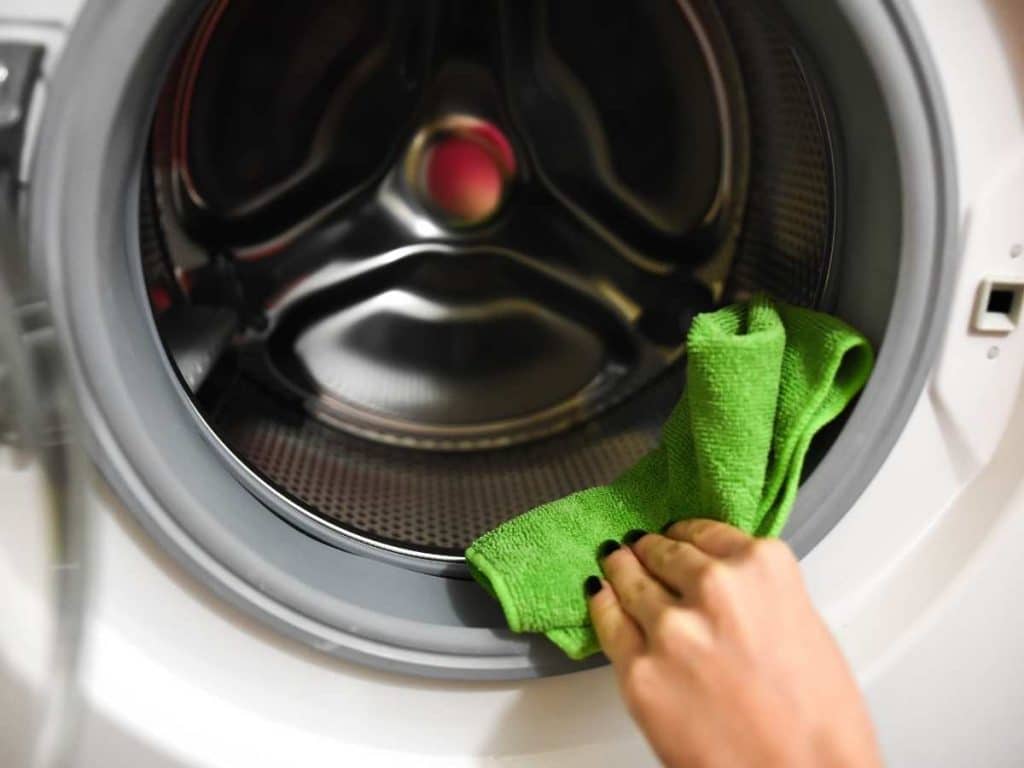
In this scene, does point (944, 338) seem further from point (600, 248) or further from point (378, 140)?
point (378, 140)

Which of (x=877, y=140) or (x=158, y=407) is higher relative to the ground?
(x=877, y=140)

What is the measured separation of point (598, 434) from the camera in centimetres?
77

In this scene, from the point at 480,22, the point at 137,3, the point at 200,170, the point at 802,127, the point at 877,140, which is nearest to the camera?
the point at 137,3

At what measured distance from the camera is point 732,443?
48 centimetres

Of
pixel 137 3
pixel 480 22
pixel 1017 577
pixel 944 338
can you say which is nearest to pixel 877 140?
pixel 944 338

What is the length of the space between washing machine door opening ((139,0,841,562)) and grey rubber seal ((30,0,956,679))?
66 millimetres

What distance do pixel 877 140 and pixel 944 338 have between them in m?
0.12

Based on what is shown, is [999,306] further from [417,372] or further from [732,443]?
[417,372]

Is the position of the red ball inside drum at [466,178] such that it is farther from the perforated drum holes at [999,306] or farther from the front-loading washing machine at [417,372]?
the perforated drum holes at [999,306]

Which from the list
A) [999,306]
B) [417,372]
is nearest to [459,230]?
[417,372]

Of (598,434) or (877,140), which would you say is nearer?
(877,140)

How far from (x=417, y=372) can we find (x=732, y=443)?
0.43 m

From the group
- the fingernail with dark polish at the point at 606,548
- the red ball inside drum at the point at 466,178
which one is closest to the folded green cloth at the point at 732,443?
the fingernail with dark polish at the point at 606,548

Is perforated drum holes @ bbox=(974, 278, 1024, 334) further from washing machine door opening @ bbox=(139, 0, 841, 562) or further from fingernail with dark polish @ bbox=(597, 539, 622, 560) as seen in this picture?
Result: fingernail with dark polish @ bbox=(597, 539, 622, 560)
